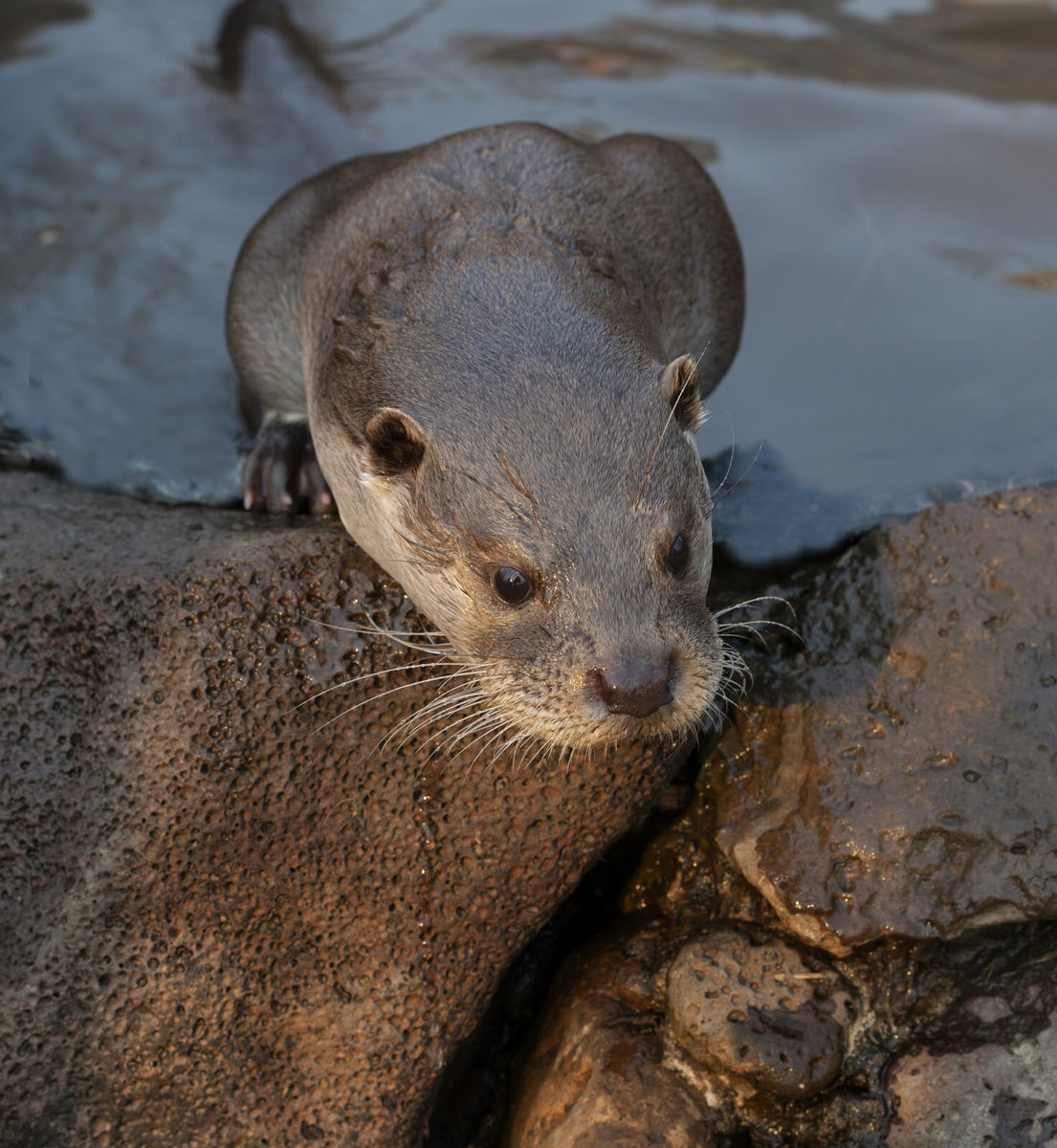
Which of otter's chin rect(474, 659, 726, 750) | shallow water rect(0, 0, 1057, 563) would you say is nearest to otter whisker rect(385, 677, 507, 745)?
otter's chin rect(474, 659, 726, 750)

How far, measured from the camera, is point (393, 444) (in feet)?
8.19

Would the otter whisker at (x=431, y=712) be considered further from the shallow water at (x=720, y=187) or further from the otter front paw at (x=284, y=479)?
the shallow water at (x=720, y=187)

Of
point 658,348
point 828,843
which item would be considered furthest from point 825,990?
point 658,348

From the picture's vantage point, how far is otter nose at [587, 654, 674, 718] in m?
2.16

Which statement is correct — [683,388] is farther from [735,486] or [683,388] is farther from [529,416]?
[735,486]

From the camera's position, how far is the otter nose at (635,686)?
2.16m

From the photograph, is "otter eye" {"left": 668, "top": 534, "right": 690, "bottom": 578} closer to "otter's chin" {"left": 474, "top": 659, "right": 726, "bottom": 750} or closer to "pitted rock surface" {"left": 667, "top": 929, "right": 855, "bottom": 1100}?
"otter's chin" {"left": 474, "top": 659, "right": 726, "bottom": 750}

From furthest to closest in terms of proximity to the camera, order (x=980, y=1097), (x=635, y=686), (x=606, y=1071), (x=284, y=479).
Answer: (x=284, y=479)
(x=606, y=1071)
(x=980, y=1097)
(x=635, y=686)

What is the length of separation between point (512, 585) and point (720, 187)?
3619 millimetres

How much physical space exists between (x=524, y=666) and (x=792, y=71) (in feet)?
16.6

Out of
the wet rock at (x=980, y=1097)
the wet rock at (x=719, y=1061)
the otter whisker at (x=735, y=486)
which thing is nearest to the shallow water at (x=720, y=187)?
the otter whisker at (x=735, y=486)

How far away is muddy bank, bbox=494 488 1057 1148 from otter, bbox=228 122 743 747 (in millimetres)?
330

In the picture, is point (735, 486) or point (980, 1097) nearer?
point (980, 1097)

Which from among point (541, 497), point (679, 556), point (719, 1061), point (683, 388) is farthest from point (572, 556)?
point (719, 1061)
